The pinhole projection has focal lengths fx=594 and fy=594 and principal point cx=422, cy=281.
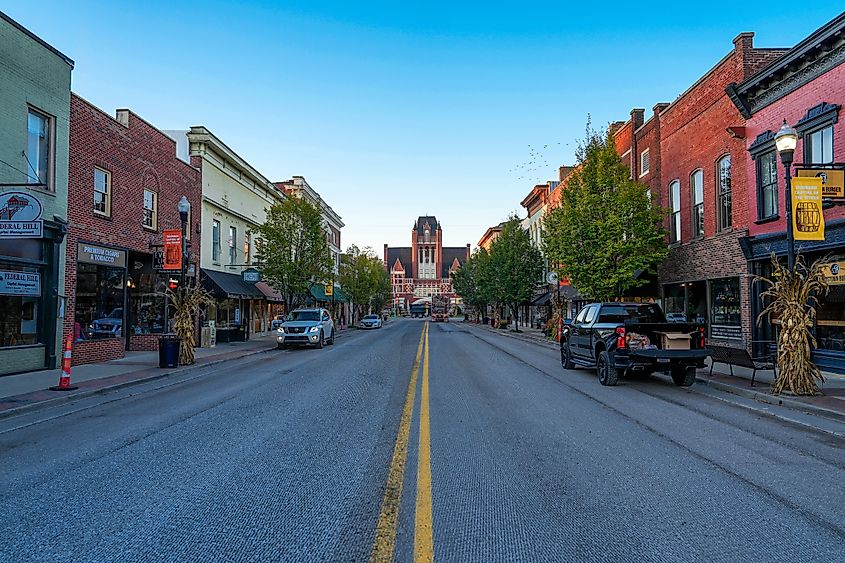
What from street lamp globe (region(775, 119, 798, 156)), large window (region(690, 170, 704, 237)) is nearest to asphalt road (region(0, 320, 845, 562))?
street lamp globe (region(775, 119, 798, 156))

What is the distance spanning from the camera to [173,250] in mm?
18188

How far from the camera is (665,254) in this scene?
875 inches

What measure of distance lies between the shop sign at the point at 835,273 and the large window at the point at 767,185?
241 cm

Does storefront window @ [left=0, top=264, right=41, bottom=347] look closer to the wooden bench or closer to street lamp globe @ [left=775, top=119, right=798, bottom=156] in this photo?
the wooden bench

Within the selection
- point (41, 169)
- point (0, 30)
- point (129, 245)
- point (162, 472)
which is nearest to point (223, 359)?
point (129, 245)

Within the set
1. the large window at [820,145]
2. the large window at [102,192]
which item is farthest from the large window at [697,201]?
the large window at [102,192]

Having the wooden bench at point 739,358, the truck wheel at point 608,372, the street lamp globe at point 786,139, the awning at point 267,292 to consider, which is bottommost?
the truck wheel at point 608,372

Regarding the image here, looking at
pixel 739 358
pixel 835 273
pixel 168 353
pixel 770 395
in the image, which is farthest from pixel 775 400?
pixel 168 353

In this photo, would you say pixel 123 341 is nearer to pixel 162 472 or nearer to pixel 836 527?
pixel 162 472

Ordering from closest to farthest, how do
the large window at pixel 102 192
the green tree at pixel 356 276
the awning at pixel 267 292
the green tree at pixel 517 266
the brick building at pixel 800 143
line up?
the brick building at pixel 800 143, the large window at pixel 102 192, the awning at pixel 267 292, the green tree at pixel 517 266, the green tree at pixel 356 276

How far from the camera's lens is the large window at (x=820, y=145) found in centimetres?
1512

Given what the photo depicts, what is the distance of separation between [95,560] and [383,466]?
284 centimetres

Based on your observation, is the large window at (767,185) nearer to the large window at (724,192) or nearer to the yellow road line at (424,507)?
the large window at (724,192)

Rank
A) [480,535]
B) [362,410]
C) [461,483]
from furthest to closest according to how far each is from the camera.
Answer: [362,410] → [461,483] → [480,535]
